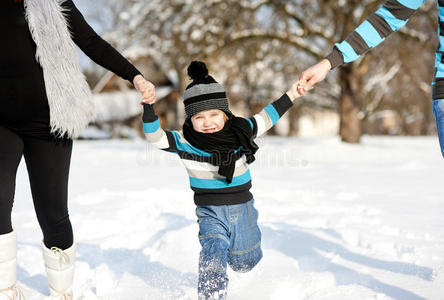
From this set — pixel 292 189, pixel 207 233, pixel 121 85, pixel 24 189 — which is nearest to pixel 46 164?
pixel 207 233

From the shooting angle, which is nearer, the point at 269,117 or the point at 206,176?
the point at 206,176

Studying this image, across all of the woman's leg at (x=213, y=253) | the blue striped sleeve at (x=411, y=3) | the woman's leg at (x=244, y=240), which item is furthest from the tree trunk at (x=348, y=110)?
the woman's leg at (x=213, y=253)

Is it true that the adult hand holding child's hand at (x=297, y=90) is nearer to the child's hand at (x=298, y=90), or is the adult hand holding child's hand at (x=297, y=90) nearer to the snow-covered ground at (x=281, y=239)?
the child's hand at (x=298, y=90)

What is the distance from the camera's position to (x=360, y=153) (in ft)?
31.8

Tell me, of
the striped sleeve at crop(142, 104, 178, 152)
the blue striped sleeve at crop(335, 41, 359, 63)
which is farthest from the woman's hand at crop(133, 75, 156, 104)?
the blue striped sleeve at crop(335, 41, 359, 63)

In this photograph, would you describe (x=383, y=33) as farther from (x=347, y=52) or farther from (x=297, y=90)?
(x=297, y=90)

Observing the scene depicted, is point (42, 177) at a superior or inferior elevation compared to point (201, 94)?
inferior

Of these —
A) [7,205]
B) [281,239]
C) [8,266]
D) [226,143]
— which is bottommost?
[281,239]

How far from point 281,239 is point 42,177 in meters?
1.83

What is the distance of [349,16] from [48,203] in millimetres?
10108

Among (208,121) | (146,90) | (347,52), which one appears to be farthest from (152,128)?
(347,52)

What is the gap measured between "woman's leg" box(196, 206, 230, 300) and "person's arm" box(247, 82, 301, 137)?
48 centimetres

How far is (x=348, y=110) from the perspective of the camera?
11.5 metres

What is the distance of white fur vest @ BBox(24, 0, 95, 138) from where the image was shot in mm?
1691
